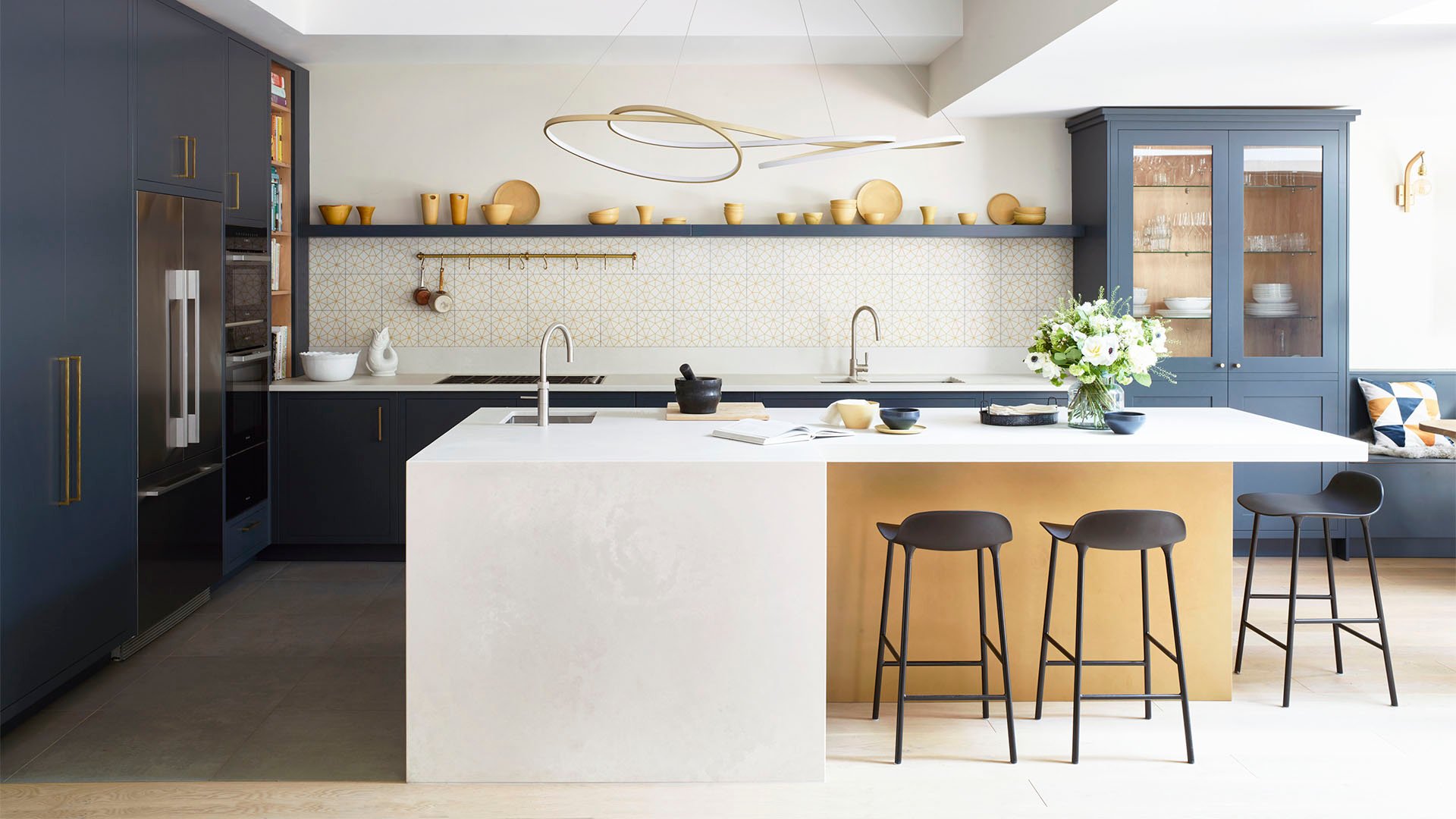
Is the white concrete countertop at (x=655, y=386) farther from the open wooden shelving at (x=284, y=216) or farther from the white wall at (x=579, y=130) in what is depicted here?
the white wall at (x=579, y=130)

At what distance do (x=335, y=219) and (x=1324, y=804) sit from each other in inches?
197

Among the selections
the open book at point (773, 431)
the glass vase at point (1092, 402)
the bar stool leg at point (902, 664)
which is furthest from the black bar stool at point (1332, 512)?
the open book at point (773, 431)

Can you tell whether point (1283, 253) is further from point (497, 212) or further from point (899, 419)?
point (497, 212)

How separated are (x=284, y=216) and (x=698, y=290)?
215 cm

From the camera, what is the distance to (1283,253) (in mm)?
5582

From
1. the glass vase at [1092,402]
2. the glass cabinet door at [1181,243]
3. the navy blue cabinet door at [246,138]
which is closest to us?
the glass vase at [1092,402]

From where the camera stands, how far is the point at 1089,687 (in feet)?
11.9

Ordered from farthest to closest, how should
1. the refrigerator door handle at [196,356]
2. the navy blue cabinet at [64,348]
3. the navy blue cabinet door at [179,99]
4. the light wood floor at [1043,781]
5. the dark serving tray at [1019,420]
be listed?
1. the refrigerator door handle at [196,356]
2. the navy blue cabinet door at [179,99]
3. the dark serving tray at [1019,420]
4. the navy blue cabinet at [64,348]
5. the light wood floor at [1043,781]

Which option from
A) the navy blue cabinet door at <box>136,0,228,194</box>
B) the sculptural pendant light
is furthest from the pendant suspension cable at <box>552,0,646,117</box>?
the navy blue cabinet door at <box>136,0,228,194</box>

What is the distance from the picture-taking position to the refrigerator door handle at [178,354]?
13.7 feet

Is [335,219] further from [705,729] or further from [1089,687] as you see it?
[1089,687]

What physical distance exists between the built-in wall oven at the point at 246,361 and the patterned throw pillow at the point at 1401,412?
551 centimetres

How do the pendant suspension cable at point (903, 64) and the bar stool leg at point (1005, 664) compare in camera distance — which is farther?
the pendant suspension cable at point (903, 64)

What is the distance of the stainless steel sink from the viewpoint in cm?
380
